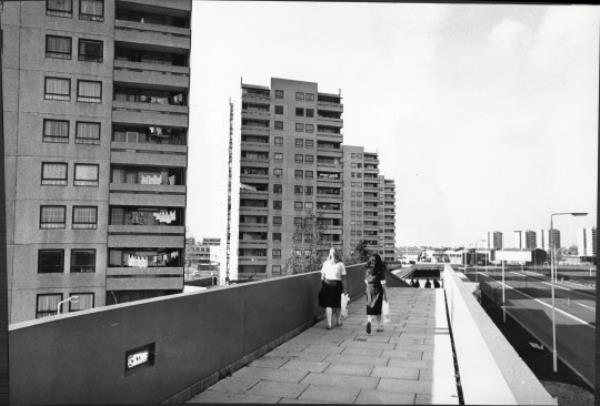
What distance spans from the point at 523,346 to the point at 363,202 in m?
58.3

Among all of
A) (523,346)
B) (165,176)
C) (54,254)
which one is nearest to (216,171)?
(165,176)

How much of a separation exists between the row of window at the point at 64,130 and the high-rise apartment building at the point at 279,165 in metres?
40.1

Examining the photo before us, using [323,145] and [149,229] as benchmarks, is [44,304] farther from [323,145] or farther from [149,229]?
[323,145]

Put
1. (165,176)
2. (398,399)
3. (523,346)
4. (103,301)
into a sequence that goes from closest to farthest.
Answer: (398,399), (103,301), (165,176), (523,346)

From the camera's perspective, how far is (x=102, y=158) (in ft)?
149

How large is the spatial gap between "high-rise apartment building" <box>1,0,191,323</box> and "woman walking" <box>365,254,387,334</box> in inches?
1429

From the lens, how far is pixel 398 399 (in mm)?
5078

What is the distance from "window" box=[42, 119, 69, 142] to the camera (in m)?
41.9

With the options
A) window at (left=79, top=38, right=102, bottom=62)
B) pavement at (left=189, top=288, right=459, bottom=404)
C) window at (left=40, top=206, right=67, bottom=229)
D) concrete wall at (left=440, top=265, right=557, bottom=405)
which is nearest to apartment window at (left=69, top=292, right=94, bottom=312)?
window at (left=40, top=206, right=67, bottom=229)

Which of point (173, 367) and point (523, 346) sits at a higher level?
point (173, 367)

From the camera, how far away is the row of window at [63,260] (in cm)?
4425

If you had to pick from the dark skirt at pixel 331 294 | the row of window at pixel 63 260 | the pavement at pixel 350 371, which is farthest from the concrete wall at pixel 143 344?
the row of window at pixel 63 260

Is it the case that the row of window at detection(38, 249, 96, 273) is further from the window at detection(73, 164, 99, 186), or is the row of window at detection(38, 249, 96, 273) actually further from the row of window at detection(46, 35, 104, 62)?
the row of window at detection(46, 35, 104, 62)

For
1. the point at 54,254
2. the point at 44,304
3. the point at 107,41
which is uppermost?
the point at 107,41
